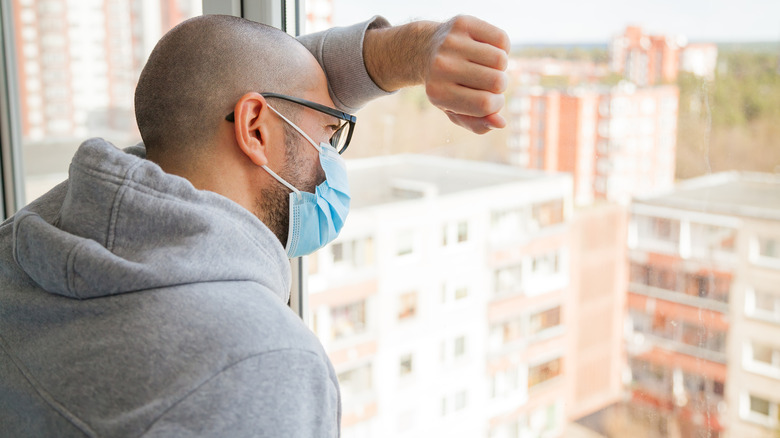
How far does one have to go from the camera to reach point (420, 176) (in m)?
1.53

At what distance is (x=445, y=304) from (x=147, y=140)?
745mm

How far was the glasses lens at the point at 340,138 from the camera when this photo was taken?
117cm

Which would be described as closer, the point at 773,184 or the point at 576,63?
the point at 773,184

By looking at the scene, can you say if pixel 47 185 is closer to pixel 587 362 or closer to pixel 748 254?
pixel 587 362

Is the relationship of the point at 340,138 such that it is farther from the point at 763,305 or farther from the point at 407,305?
the point at 763,305

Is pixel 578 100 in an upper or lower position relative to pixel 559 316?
upper

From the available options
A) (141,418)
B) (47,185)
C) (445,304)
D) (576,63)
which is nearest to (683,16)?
(576,63)

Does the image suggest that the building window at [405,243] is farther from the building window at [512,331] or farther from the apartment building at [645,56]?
the apartment building at [645,56]

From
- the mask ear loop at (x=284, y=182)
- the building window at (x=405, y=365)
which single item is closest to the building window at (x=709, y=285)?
the mask ear loop at (x=284, y=182)

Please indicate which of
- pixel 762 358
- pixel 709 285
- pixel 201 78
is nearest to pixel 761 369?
pixel 762 358

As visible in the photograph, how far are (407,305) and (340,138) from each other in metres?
0.52

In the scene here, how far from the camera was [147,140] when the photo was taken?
105 centimetres

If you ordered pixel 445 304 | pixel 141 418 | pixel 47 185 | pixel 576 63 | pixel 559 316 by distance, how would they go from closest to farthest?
pixel 141 418 → pixel 576 63 → pixel 559 316 → pixel 445 304 → pixel 47 185

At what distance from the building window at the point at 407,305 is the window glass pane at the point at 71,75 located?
1.22 metres
